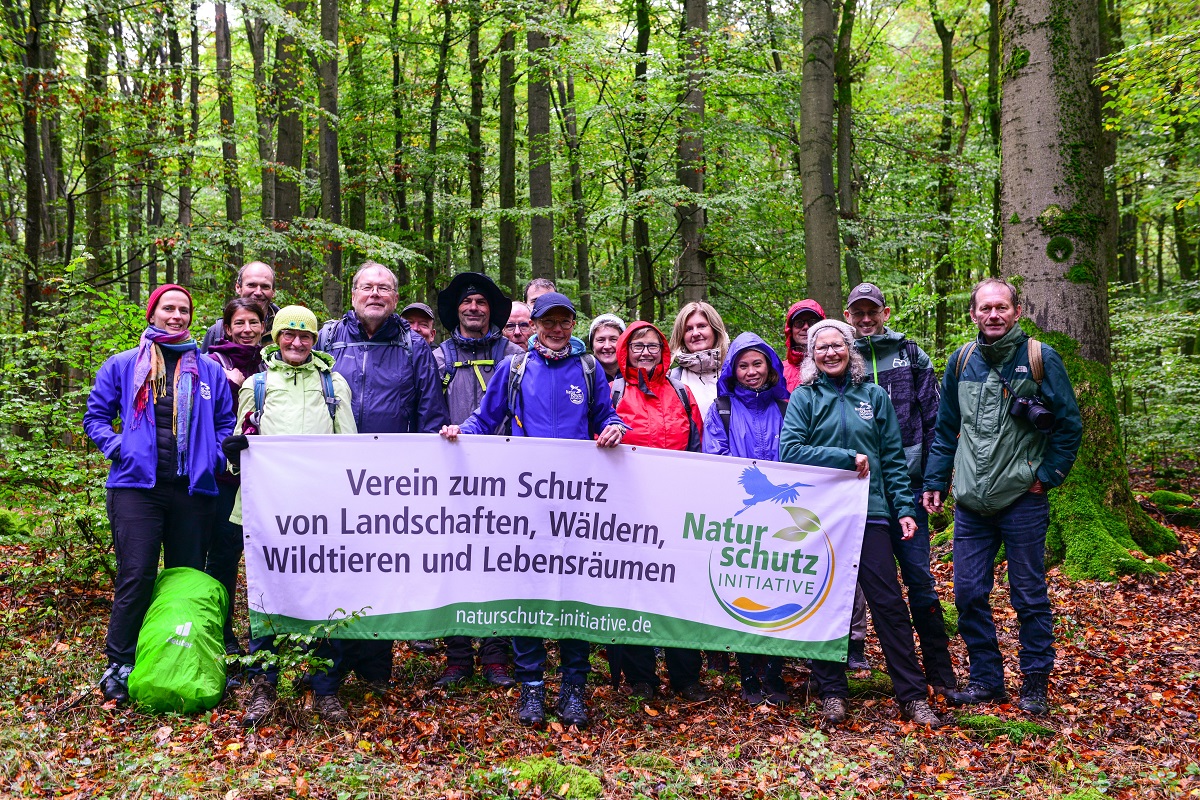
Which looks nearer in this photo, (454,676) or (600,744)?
(600,744)

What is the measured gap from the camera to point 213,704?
4.61 meters

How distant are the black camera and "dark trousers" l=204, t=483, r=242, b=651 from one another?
471cm

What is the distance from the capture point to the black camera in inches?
185

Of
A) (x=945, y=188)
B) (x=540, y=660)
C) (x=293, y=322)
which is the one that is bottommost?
(x=540, y=660)

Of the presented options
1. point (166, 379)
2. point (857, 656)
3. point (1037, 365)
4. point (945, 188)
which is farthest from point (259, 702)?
point (945, 188)

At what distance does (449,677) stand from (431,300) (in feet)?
48.3

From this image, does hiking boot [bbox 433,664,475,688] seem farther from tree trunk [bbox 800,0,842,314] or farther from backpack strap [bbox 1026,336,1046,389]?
tree trunk [bbox 800,0,842,314]

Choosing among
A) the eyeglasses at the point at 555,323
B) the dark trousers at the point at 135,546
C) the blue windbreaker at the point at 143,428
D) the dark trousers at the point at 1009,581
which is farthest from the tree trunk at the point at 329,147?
the dark trousers at the point at 1009,581

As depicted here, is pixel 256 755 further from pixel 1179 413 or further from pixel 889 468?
pixel 1179 413

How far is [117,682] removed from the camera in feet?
15.4

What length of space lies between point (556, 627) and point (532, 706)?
447 mm

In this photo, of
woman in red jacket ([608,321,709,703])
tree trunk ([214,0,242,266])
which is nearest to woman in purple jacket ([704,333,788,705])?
woman in red jacket ([608,321,709,703])

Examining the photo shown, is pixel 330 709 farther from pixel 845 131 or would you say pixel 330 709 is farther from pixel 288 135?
pixel 845 131

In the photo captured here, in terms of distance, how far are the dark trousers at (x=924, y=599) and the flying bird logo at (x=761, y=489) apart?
63 cm
